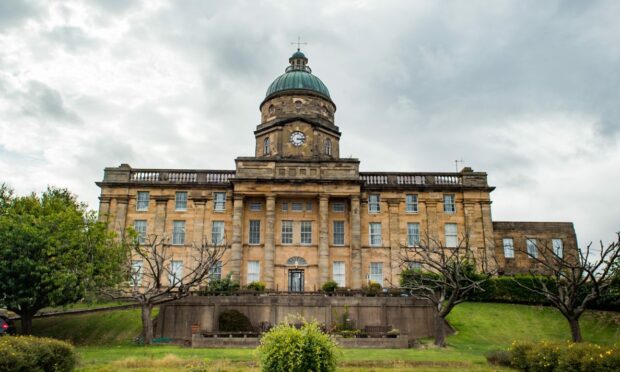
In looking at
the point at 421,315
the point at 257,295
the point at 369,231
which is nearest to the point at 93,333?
the point at 257,295

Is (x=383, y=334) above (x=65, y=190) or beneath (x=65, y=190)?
beneath

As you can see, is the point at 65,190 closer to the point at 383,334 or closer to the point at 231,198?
the point at 231,198

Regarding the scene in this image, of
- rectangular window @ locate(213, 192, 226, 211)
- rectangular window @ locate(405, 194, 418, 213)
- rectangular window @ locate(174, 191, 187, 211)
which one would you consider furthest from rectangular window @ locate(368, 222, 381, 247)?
rectangular window @ locate(174, 191, 187, 211)

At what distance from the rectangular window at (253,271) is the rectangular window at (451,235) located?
15.9m

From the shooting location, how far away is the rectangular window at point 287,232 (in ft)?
138

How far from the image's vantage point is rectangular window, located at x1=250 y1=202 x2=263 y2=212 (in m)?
43.1

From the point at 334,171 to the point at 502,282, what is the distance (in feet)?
50.0

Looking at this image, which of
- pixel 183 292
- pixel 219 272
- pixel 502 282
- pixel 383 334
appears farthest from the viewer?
pixel 219 272

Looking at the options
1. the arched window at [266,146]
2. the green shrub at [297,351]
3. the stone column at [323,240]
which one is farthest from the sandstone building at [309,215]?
the green shrub at [297,351]

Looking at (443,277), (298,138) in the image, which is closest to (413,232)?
(298,138)

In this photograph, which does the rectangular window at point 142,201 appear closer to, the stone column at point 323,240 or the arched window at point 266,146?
the arched window at point 266,146

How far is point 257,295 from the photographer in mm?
32812

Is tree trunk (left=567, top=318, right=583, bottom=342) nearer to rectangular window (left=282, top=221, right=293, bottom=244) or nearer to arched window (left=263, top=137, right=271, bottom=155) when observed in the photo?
rectangular window (left=282, top=221, right=293, bottom=244)

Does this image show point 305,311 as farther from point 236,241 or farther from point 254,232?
point 254,232
